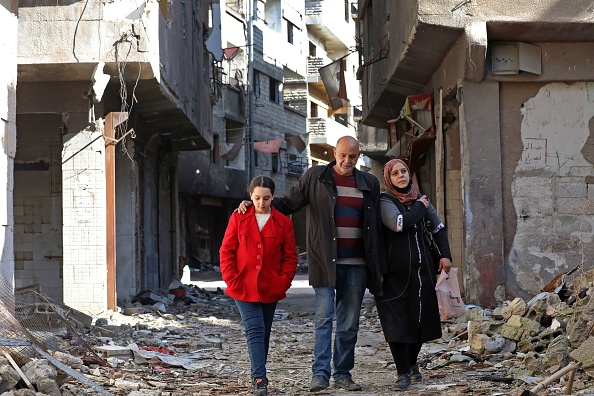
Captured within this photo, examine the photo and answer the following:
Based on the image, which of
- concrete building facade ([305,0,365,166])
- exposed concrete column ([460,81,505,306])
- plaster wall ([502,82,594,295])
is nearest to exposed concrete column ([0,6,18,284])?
exposed concrete column ([460,81,505,306])

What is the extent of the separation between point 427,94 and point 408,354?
9.12 meters

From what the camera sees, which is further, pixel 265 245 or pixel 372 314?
pixel 372 314

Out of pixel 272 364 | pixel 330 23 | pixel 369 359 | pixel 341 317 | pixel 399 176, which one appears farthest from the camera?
pixel 330 23

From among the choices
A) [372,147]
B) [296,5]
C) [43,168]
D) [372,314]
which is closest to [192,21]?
[43,168]

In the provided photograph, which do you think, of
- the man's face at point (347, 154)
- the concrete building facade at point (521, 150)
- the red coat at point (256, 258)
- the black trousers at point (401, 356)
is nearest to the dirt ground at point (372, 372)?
the black trousers at point (401, 356)

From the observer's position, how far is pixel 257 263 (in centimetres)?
671

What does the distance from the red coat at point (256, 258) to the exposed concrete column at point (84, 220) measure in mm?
7609

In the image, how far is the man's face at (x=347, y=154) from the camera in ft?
22.7

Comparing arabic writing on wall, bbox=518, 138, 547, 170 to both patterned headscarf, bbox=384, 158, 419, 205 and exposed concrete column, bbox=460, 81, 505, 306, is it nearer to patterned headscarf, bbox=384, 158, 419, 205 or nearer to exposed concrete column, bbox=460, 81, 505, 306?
exposed concrete column, bbox=460, 81, 505, 306

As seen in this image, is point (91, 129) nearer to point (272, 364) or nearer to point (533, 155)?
point (272, 364)

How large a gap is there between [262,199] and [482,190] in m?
6.24

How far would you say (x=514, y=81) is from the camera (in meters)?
12.4

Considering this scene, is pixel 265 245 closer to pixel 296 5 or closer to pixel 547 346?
pixel 547 346

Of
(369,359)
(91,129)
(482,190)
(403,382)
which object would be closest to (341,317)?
(403,382)
